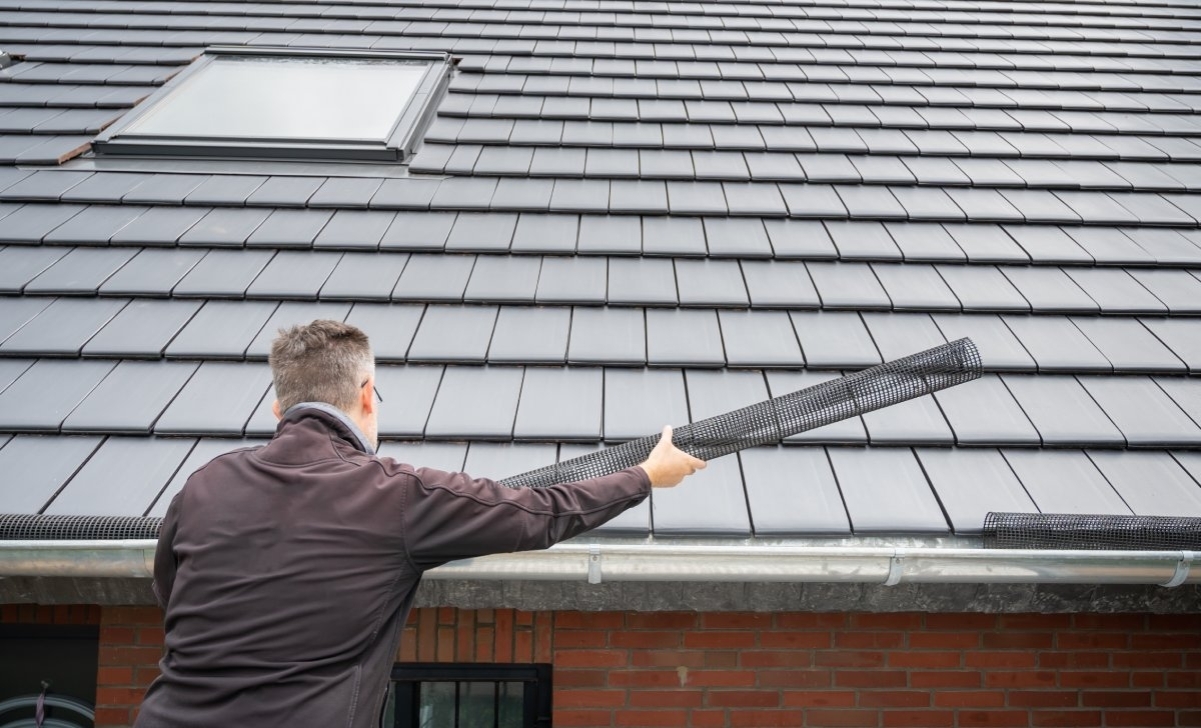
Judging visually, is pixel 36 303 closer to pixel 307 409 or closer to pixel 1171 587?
pixel 307 409

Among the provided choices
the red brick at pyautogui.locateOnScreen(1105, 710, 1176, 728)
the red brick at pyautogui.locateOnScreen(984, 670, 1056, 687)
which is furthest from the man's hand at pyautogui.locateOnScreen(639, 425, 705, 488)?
the red brick at pyautogui.locateOnScreen(1105, 710, 1176, 728)

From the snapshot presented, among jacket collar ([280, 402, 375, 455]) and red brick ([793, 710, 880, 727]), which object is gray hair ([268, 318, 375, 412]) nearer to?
jacket collar ([280, 402, 375, 455])

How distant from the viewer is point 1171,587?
1.96m

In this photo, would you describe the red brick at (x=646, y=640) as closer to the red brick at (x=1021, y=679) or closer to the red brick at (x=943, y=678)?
the red brick at (x=943, y=678)

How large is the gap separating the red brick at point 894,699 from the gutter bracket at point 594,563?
102cm

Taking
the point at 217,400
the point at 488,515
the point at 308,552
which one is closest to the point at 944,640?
the point at 488,515

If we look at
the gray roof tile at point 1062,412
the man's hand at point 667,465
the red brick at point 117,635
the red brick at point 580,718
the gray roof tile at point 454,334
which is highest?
the gray roof tile at point 454,334

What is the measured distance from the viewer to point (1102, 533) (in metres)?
1.86

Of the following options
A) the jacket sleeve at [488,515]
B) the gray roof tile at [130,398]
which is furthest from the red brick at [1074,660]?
the gray roof tile at [130,398]

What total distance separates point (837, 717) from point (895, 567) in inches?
28.2

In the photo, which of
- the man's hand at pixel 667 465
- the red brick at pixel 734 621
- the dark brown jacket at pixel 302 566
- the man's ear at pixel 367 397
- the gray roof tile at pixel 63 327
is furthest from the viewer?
the gray roof tile at pixel 63 327

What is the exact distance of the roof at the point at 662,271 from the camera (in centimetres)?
214

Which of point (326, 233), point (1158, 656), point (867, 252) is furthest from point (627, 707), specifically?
point (326, 233)

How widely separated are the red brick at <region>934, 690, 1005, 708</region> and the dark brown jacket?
162 centimetres
